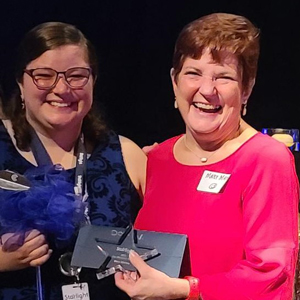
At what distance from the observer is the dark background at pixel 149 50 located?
2984 mm

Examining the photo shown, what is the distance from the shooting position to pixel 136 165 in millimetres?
1815

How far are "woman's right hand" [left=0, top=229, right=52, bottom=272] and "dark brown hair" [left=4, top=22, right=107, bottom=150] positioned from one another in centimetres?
30

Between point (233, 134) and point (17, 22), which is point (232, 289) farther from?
point (17, 22)

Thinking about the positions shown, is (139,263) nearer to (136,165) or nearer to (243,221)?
(243,221)

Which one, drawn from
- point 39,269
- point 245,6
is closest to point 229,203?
point 39,269

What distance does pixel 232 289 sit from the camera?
4.83ft

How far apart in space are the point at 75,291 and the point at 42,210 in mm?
290

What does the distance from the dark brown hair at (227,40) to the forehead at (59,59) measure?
31cm

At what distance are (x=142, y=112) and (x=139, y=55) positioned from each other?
32cm

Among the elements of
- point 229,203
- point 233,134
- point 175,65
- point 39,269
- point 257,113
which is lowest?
point 257,113

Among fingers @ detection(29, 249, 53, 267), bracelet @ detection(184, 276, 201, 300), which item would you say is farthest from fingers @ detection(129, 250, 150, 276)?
fingers @ detection(29, 249, 53, 267)

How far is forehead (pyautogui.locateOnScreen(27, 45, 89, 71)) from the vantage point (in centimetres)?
168

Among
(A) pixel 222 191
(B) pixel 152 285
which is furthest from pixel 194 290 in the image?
(A) pixel 222 191

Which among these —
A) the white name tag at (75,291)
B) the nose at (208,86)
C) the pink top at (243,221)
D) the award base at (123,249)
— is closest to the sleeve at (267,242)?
the pink top at (243,221)
